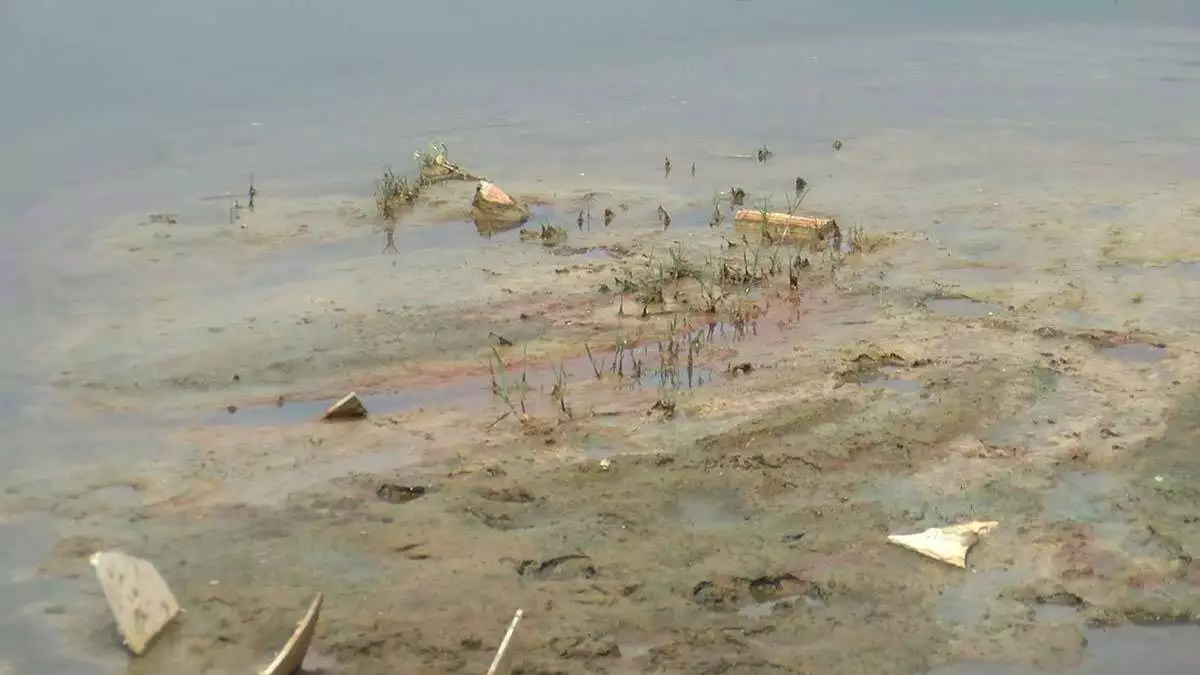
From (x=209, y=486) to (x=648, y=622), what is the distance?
1852 mm

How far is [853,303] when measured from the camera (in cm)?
662

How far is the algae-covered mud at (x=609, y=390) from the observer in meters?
4.11

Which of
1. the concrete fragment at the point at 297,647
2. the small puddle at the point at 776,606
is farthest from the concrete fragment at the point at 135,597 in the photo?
the small puddle at the point at 776,606

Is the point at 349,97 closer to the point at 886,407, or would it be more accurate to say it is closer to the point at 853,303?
the point at 853,303

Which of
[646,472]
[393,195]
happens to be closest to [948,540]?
[646,472]

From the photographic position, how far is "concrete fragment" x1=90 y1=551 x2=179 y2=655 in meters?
3.95

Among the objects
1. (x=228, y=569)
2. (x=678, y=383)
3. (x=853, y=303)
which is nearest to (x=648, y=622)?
(x=228, y=569)

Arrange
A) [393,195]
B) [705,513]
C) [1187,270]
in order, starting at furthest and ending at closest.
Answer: [393,195] → [1187,270] → [705,513]

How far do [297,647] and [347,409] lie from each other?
178 cm

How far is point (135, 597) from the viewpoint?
4000mm

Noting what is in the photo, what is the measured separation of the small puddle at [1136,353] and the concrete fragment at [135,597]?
4.12 meters

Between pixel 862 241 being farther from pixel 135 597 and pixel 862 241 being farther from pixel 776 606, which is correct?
pixel 135 597

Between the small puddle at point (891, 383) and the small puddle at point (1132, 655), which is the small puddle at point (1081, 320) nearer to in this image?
the small puddle at point (891, 383)

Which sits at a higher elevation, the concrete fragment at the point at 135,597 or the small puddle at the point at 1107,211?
the small puddle at the point at 1107,211
